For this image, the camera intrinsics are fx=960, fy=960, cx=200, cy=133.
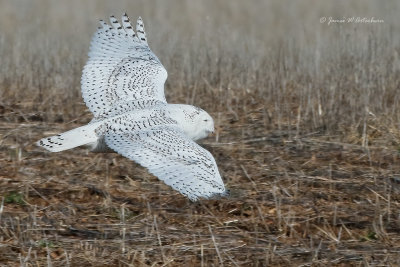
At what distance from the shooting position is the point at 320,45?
10039 millimetres

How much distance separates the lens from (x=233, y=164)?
734 centimetres

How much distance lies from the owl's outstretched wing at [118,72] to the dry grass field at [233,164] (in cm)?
59

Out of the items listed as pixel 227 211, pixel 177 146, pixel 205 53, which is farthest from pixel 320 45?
pixel 177 146

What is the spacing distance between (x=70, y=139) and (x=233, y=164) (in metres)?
1.77

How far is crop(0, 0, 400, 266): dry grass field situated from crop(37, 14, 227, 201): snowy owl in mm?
398

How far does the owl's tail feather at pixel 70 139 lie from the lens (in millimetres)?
5871

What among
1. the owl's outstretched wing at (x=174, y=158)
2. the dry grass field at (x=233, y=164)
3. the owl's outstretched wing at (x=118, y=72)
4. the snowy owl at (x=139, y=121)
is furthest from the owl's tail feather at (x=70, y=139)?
the owl's outstretched wing at (x=118, y=72)

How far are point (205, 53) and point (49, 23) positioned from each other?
13.0 ft

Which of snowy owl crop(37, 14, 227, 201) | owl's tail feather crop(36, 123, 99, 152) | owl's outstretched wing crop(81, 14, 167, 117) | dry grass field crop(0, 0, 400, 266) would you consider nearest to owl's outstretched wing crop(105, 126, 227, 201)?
snowy owl crop(37, 14, 227, 201)

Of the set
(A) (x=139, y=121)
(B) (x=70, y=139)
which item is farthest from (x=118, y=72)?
(B) (x=70, y=139)

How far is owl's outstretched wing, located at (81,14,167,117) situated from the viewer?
684cm

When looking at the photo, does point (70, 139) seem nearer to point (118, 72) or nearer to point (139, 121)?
point (139, 121)

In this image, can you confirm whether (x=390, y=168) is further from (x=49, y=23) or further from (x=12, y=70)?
(x=49, y=23)

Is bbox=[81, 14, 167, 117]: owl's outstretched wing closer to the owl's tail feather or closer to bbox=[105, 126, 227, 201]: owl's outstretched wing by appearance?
the owl's tail feather
